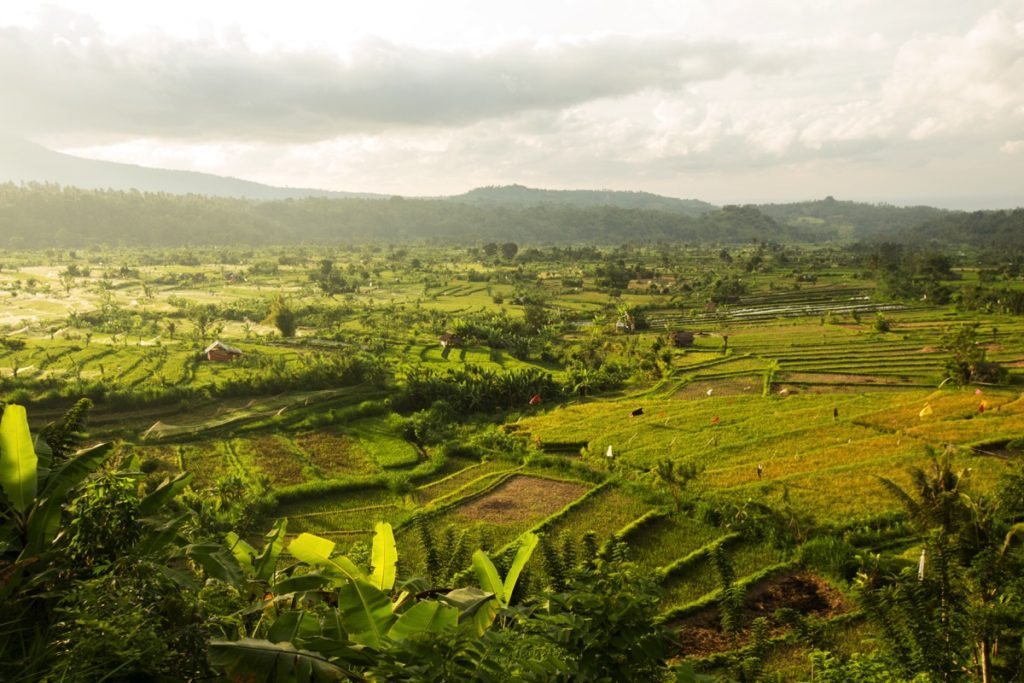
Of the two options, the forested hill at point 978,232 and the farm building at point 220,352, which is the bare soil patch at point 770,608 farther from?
the forested hill at point 978,232

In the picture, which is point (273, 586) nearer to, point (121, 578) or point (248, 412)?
point (121, 578)

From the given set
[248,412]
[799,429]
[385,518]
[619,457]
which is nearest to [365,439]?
[248,412]

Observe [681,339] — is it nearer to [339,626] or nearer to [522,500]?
[522,500]

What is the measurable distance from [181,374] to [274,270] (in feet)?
189

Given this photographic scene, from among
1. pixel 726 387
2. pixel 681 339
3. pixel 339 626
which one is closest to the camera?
pixel 339 626

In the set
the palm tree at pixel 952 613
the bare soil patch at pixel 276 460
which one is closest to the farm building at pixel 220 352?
the bare soil patch at pixel 276 460

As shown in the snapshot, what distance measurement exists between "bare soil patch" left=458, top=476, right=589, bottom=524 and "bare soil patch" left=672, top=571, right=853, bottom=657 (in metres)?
6.83

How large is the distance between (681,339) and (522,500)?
29571mm

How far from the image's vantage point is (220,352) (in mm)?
36719

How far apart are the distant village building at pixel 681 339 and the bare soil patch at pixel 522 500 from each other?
26981mm

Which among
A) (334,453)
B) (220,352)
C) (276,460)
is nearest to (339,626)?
(276,460)

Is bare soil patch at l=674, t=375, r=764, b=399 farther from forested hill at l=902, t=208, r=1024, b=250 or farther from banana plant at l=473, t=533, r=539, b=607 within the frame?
forested hill at l=902, t=208, r=1024, b=250

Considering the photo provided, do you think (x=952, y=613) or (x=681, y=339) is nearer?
(x=952, y=613)

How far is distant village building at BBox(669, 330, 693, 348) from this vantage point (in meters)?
46.6
